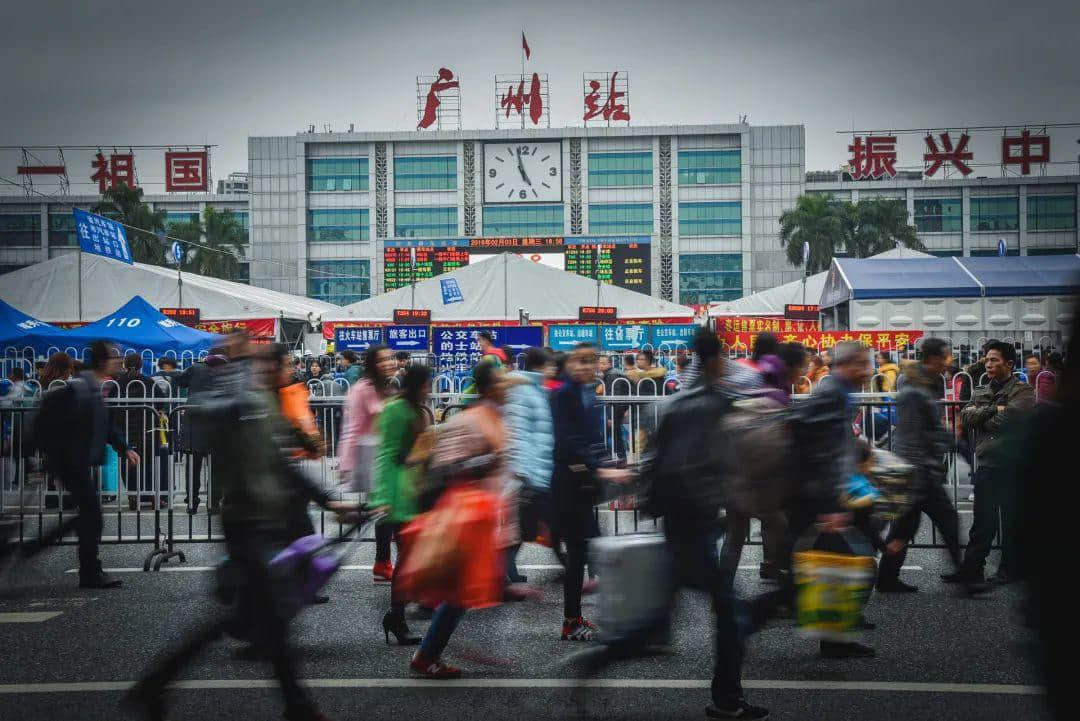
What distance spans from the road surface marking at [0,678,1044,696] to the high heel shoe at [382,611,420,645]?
2.33ft

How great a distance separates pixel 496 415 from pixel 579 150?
70.4 meters

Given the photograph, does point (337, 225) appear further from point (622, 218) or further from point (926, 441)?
point (926, 441)

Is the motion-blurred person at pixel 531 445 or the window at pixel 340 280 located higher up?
the window at pixel 340 280

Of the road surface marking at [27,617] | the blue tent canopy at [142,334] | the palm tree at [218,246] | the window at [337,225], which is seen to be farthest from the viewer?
the window at [337,225]

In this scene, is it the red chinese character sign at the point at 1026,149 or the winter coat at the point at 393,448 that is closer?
the winter coat at the point at 393,448

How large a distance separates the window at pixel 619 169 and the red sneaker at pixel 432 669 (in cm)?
7020

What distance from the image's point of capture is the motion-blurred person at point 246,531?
4359mm

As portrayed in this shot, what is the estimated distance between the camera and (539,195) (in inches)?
2884

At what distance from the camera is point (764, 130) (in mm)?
74438

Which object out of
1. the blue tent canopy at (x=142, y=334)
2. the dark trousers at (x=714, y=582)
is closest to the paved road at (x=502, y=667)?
the dark trousers at (x=714, y=582)

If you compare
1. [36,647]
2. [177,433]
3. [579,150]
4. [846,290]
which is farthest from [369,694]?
[579,150]

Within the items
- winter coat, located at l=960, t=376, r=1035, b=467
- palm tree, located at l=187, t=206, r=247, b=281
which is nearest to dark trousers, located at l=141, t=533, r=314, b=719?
winter coat, located at l=960, t=376, r=1035, b=467

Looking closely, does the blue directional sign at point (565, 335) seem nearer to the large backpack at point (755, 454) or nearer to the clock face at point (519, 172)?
Result: the large backpack at point (755, 454)

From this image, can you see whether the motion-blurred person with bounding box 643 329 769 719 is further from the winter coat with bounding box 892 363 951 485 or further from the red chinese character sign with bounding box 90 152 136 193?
the red chinese character sign with bounding box 90 152 136 193
